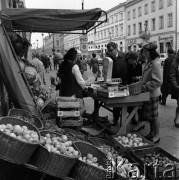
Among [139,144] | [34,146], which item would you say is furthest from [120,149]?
[34,146]

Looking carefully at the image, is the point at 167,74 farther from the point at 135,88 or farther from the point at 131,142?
the point at 131,142

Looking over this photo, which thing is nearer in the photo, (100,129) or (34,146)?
(34,146)

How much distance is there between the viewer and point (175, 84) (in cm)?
658

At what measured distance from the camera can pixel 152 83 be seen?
4961 millimetres

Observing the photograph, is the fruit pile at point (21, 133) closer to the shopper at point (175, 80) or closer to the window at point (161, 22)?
the shopper at point (175, 80)

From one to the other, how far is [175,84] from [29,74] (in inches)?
137

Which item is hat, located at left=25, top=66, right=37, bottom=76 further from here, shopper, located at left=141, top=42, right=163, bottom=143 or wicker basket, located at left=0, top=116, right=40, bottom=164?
wicker basket, located at left=0, top=116, right=40, bottom=164

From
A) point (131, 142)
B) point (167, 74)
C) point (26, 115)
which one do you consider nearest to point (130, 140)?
point (131, 142)

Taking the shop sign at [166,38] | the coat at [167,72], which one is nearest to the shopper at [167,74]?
the coat at [167,72]

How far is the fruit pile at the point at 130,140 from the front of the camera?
4.67 m

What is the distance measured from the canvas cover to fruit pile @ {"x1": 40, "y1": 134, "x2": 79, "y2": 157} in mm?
1028

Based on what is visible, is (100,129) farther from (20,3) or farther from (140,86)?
(20,3)

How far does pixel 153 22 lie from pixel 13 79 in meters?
48.4

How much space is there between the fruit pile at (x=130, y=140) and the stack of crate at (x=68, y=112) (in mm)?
754
